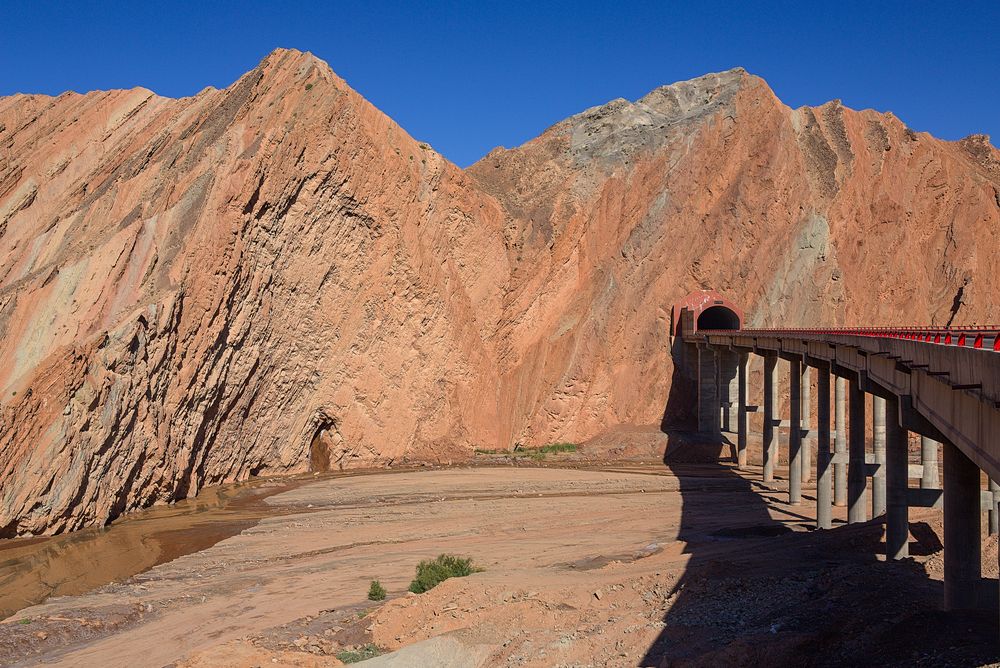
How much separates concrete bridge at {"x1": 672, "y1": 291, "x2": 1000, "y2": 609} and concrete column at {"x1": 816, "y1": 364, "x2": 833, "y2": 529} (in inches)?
1.5

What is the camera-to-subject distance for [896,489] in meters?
21.9

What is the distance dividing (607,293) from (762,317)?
31.6 feet

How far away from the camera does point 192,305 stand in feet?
128

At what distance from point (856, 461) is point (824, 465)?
237 centimetres

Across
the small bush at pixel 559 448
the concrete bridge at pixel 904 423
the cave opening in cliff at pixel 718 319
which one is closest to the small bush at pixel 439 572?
the concrete bridge at pixel 904 423

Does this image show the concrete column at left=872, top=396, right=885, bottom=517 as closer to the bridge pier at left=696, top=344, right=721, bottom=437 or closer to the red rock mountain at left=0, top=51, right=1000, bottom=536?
the bridge pier at left=696, top=344, right=721, bottom=437

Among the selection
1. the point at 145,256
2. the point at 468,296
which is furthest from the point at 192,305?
the point at 468,296

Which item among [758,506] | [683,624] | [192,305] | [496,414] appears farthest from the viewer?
[496,414]

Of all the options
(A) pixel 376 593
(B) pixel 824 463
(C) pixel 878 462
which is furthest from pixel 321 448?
(C) pixel 878 462

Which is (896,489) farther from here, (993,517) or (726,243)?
(726,243)

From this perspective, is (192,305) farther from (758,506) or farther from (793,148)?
(793,148)

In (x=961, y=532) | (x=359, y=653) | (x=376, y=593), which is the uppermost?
(x=961, y=532)

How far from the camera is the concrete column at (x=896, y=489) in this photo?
70.6ft

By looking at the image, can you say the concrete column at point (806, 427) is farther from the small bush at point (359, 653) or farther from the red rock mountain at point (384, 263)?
the small bush at point (359, 653)
